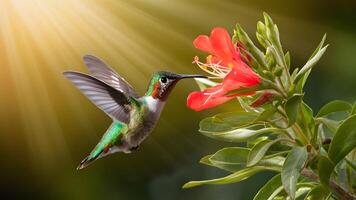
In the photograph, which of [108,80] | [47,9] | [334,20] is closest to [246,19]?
[334,20]

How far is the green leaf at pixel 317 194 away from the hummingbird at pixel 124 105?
2.82ft

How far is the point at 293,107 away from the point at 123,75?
3686 millimetres

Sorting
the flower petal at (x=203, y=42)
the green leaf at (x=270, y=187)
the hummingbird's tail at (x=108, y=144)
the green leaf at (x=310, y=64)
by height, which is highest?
the flower petal at (x=203, y=42)

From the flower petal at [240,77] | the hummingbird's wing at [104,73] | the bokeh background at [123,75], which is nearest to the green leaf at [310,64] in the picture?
the flower petal at [240,77]

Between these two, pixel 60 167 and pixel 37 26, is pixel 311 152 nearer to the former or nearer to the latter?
pixel 60 167

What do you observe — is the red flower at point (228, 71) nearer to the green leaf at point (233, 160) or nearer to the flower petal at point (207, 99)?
the flower petal at point (207, 99)

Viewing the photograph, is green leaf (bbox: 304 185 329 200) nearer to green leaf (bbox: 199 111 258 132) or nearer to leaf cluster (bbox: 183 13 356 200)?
leaf cluster (bbox: 183 13 356 200)

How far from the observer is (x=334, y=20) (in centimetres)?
474

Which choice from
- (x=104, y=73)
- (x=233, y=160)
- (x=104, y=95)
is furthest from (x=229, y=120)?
(x=104, y=73)

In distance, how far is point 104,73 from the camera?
8.73 feet

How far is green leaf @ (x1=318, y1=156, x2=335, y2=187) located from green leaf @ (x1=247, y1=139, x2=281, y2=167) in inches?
5.2

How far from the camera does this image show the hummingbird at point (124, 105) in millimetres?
2439

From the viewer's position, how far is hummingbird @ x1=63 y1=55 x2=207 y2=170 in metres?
2.44

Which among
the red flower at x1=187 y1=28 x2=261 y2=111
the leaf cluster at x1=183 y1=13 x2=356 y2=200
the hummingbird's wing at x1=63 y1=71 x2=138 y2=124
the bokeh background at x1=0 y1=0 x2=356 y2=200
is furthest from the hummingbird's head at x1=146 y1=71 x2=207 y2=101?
the bokeh background at x1=0 y1=0 x2=356 y2=200
